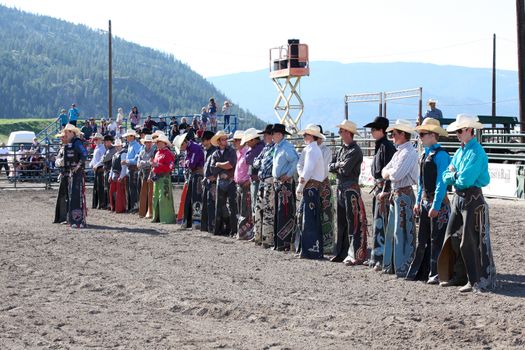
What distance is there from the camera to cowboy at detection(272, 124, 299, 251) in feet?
43.9

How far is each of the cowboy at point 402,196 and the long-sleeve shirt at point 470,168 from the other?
97cm

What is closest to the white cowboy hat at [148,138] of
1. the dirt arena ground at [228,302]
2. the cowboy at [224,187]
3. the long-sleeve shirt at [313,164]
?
the cowboy at [224,187]

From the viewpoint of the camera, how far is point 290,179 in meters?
13.6

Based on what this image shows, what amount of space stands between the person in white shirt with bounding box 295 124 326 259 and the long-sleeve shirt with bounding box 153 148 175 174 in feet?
18.8

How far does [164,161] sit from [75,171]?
77.6 inches

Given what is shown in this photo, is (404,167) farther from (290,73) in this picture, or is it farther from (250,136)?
(290,73)

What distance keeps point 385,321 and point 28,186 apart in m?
23.8

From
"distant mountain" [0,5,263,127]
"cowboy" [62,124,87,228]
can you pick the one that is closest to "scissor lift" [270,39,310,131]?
"cowboy" [62,124,87,228]

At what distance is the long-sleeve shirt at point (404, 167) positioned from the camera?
35.2 feet

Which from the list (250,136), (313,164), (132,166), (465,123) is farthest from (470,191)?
(132,166)

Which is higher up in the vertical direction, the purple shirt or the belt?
the purple shirt

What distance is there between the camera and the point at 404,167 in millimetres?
10727

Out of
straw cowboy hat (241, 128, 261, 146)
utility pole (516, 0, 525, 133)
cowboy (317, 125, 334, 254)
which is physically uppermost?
utility pole (516, 0, 525, 133)

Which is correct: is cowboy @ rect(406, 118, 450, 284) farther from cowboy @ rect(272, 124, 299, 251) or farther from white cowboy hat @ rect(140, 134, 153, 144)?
white cowboy hat @ rect(140, 134, 153, 144)
